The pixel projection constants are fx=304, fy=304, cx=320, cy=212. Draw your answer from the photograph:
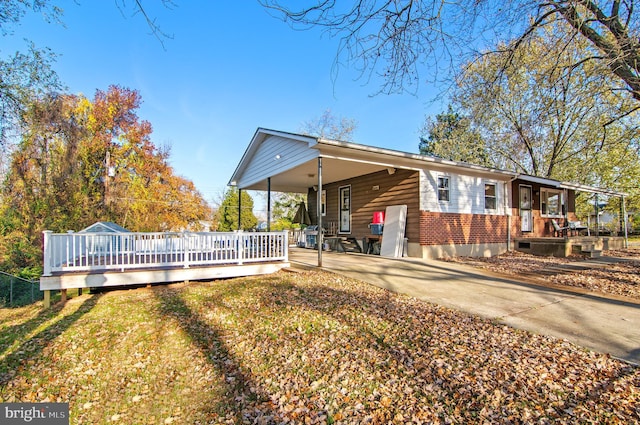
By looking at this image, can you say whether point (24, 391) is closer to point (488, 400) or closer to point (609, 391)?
point (488, 400)

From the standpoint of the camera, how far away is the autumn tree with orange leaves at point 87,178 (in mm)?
13188

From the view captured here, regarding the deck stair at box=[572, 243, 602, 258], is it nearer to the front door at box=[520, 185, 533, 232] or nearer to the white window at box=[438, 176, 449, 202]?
the front door at box=[520, 185, 533, 232]

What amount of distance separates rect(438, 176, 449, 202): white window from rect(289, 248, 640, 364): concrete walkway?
3.37 metres

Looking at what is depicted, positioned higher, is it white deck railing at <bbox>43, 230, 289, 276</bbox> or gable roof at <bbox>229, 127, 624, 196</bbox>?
gable roof at <bbox>229, 127, 624, 196</bbox>

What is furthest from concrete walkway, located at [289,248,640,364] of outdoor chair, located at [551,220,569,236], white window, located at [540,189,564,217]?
outdoor chair, located at [551,220,569,236]

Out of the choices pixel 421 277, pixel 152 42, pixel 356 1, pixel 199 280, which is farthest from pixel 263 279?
pixel 356 1

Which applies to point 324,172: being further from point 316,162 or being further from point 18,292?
point 18,292

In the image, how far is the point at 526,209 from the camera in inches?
531

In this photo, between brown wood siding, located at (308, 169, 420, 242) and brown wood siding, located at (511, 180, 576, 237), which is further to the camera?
brown wood siding, located at (511, 180, 576, 237)

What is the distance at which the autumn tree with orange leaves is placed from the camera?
1319cm

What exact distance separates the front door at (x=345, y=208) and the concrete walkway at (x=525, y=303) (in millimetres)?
5214

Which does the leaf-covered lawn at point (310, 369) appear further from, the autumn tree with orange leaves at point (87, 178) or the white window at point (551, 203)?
the white window at point (551, 203)

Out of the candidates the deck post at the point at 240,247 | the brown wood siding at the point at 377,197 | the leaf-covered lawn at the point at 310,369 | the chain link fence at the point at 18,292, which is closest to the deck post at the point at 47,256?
the leaf-covered lawn at the point at 310,369

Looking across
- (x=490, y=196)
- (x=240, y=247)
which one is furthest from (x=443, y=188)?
(x=240, y=247)
